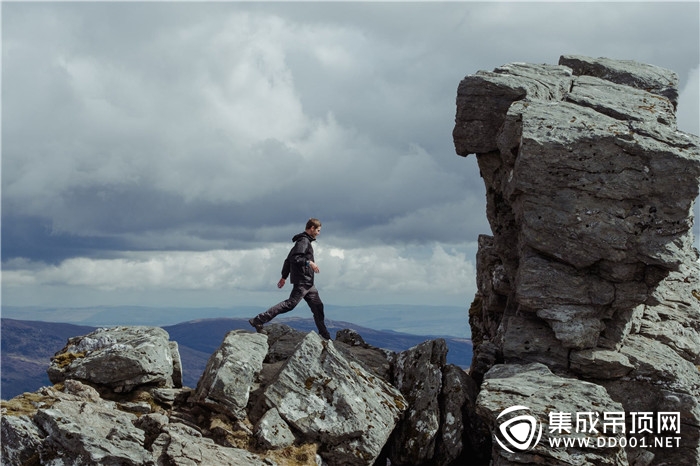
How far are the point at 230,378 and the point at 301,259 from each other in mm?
6494

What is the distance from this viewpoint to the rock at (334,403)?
2455 centimetres

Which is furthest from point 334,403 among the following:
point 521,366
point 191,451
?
point 521,366

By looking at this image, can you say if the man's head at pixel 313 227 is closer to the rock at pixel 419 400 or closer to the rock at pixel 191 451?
the rock at pixel 419 400

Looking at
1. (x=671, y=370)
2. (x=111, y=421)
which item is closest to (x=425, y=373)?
(x=671, y=370)

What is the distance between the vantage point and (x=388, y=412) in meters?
25.7

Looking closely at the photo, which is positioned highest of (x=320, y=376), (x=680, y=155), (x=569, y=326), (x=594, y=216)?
(x=680, y=155)

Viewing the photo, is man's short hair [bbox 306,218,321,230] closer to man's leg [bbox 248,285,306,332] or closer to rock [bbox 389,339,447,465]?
→ man's leg [bbox 248,285,306,332]

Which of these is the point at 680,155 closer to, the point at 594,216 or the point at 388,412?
the point at 594,216

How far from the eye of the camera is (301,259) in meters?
29.0

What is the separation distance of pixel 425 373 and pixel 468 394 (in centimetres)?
210

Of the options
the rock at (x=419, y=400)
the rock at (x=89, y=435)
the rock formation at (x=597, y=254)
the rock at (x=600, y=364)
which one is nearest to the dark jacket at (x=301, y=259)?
the rock at (x=419, y=400)

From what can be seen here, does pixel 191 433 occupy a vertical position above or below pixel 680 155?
below

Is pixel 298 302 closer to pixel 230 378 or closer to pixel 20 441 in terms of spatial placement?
pixel 230 378

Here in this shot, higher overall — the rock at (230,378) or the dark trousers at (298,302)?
the dark trousers at (298,302)
